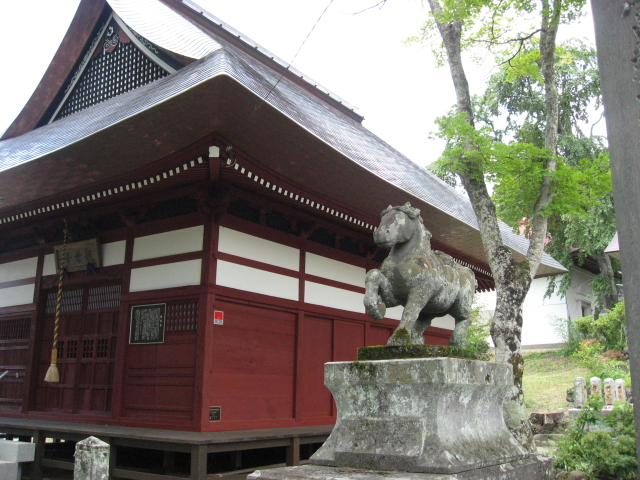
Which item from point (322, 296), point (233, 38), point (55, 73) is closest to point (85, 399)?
point (322, 296)

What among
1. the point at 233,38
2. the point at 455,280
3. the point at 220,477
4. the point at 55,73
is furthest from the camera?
the point at 233,38

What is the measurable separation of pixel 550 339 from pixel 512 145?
18576 millimetres

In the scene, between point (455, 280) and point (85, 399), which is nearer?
point (455, 280)

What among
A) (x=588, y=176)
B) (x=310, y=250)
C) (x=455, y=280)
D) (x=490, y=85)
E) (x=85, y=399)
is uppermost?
(x=490, y=85)

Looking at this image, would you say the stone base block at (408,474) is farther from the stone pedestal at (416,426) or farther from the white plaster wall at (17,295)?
the white plaster wall at (17,295)

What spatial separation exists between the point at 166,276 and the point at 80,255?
2033mm

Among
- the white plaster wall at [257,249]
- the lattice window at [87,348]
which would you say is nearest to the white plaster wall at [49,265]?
the lattice window at [87,348]

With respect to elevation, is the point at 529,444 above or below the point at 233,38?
below

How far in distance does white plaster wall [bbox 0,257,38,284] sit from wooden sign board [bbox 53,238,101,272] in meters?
0.87

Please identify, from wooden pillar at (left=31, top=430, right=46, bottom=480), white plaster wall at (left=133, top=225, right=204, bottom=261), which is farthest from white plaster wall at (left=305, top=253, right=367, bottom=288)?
wooden pillar at (left=31, top=430, right=46, bottom=480)

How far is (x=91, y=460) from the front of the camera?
3.89 m

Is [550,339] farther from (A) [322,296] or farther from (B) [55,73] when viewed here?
(B) [55,73]

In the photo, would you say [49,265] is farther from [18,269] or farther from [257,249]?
[257,249]

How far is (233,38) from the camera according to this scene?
1414cm
